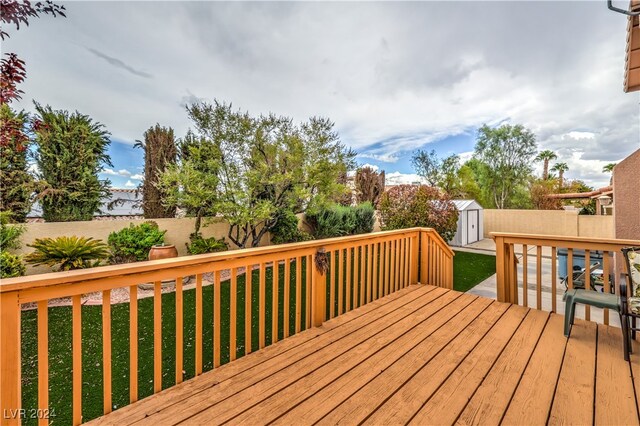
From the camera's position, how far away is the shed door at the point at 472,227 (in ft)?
38.0

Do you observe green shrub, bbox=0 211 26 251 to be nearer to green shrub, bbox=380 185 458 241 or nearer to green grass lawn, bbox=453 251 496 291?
green grass lawn, bbox=453 251 496 291

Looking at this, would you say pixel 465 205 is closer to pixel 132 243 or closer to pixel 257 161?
pixel 257 161

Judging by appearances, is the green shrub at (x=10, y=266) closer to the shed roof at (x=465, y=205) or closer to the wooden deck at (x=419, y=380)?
the wooden deck at (x=419, y=380)

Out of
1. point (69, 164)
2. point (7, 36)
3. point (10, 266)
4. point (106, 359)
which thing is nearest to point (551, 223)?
point (106, 359)

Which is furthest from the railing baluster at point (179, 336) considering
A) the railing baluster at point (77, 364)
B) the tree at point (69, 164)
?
the tree at point (69, 164)

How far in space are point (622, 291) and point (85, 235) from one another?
8.17 m

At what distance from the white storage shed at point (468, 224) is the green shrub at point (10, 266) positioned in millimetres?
12038

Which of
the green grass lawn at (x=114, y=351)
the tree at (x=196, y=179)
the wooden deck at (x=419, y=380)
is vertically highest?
the tree at (x=196, y=179)

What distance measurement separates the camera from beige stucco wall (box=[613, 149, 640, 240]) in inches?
124

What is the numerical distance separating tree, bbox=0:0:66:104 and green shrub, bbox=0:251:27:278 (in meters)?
3.83

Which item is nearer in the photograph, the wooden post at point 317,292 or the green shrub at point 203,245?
the wooden post at point 317,292

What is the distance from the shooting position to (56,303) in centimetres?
447

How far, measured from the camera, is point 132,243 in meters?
6.07

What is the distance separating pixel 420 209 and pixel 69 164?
8.84 m
